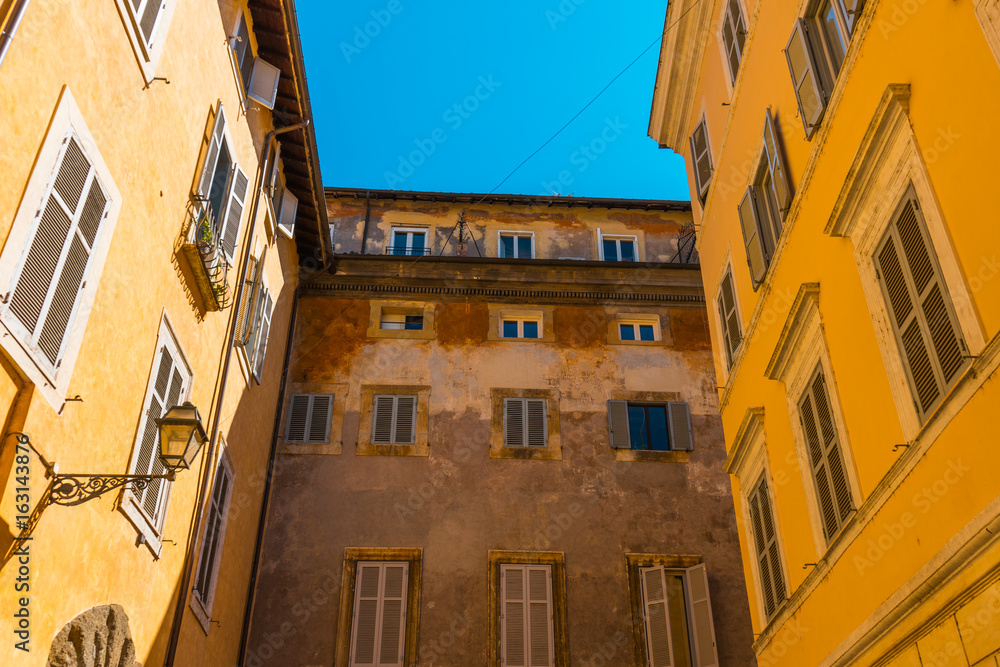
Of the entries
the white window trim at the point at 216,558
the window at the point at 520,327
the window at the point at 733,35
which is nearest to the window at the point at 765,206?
the window at the point at 733,35

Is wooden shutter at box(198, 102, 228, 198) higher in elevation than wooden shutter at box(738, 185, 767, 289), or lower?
higher

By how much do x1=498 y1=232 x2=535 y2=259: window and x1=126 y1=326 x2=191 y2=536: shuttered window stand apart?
10.3 m

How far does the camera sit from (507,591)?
15.1m

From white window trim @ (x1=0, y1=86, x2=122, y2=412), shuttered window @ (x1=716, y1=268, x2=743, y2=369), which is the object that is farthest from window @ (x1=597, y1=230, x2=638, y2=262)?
white window trim @ (x1=0, y1=86, x2=122, y2=412)

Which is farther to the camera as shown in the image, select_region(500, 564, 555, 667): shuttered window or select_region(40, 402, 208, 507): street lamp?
select_region(500, 564, 555, 667): shuttered window

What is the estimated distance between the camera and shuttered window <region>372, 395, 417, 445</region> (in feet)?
→ 54.2

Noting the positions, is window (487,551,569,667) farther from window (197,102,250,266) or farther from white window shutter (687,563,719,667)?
window (197,102,250,266)

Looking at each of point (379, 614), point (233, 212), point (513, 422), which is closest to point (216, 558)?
point (379, 614)

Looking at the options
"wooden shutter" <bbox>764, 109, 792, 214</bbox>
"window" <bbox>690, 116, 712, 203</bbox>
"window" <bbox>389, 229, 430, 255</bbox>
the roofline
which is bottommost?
"wooden shutter" <bbox>764, 109, 792, 214</bbox>

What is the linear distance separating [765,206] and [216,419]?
7.37 m

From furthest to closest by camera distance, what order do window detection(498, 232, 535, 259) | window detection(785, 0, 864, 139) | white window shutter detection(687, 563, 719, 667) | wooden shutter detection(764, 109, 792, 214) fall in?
window detection(498, 232, 535, 259) < white window shutter detection(687, 563, 719, 667) < wooden shutter detection(764, 109, 792, 214) < window detection(785, 0, 864, 139)

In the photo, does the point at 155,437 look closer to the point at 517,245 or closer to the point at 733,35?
the point at 733,35

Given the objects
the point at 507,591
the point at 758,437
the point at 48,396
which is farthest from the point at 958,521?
the point at 507,591

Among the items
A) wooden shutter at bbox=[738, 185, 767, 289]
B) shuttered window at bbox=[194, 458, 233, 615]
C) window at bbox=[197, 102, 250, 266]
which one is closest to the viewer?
wooden shutter at bbox=[738, 185, 767, 289]
